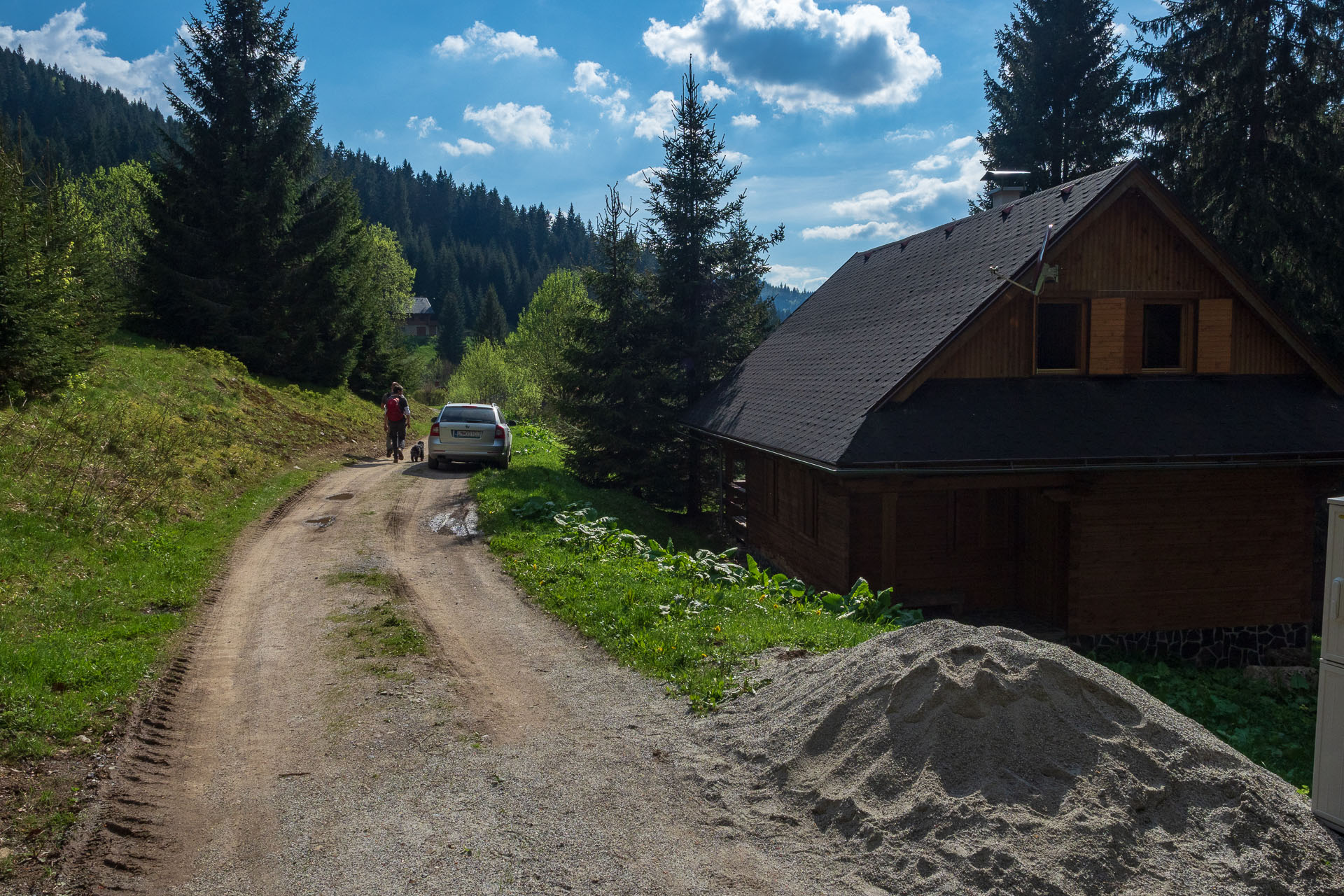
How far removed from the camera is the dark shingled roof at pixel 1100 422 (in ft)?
39.3

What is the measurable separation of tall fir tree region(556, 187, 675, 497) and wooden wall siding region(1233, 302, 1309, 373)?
12225 mm

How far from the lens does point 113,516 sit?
37.1ft

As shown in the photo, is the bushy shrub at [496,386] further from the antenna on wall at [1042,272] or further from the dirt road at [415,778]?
the dirt road at [415,778]

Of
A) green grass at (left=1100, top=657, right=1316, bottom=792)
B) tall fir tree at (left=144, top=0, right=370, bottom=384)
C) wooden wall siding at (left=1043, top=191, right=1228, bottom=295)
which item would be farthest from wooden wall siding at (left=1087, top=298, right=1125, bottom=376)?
tall fir tree at (left=144, top=0, right=370, bottom=384)

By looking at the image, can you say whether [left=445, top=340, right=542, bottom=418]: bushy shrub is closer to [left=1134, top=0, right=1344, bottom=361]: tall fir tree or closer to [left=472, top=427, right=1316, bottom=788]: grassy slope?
[left=472, top=427, right=1316, bottom=788]: grassy slope

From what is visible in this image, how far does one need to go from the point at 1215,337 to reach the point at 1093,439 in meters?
3.75

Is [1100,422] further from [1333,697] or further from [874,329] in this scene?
[1333,697]

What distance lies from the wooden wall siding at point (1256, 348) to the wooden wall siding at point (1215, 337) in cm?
19

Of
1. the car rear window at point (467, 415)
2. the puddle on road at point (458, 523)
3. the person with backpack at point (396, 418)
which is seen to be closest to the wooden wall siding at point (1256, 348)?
the puddle on road at point (458, 523)

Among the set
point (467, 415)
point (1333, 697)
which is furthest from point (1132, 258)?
point (467, 415)

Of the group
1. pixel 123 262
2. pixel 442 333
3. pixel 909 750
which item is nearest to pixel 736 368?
pixel 909 750

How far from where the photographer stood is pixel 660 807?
541 centimetres

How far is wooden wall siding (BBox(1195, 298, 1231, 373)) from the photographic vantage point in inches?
545

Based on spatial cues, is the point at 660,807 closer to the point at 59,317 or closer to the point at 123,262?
the point at 59,317
